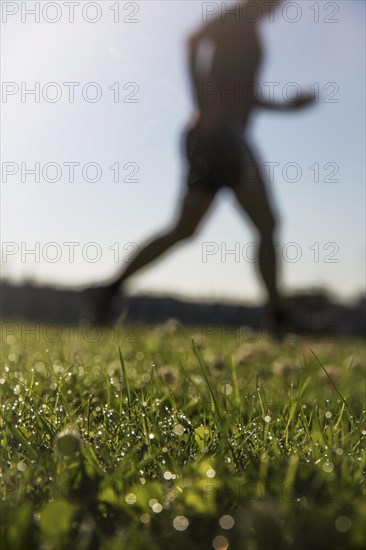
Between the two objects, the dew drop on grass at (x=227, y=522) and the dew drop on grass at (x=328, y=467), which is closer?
the dew drop on grass at (x=227, y=522)

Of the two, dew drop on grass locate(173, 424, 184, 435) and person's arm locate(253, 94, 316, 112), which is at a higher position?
person's arm locate(253, 94, 316, 112)

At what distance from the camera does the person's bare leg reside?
17.1 feet

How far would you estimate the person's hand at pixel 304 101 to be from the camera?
204 inches

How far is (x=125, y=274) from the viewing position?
5355 mm

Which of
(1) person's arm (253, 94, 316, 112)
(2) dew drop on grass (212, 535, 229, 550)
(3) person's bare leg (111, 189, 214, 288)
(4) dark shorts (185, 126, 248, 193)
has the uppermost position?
(1) person's arm (253, 94, 316, 112)

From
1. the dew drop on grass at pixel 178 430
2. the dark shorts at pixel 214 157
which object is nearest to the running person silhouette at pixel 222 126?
the dark shorts at pixel 214 157

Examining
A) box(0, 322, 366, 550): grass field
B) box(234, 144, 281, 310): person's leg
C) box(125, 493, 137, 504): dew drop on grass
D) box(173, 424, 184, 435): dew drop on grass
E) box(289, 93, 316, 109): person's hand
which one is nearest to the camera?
box(0, 322, 366, 550): grass field

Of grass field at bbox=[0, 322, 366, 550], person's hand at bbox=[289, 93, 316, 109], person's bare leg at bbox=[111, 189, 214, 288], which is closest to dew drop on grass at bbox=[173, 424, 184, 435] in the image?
grass field at bbox=[0, 322, 366, 550]

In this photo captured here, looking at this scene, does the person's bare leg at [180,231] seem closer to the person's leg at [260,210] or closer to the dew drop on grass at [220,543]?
the person's leg at [260,210]

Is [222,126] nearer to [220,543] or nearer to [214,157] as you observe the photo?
[214,157]

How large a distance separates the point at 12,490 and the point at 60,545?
0.29 meters

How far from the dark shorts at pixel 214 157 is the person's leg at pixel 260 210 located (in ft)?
0.22

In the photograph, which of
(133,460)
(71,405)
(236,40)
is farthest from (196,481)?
(236,40)

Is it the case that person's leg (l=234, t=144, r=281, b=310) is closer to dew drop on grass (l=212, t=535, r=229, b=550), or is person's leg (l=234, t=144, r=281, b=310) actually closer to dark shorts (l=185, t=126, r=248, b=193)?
dark shorts (l=185, t=126, r=248, b=193)
